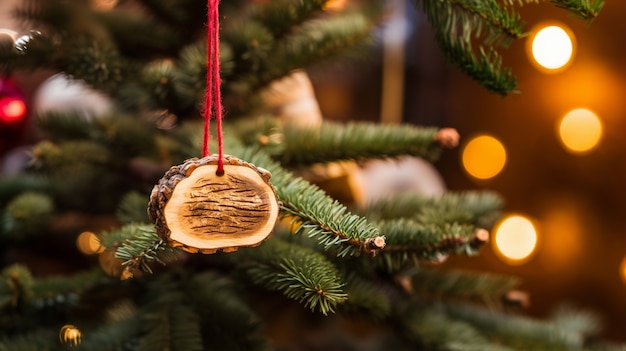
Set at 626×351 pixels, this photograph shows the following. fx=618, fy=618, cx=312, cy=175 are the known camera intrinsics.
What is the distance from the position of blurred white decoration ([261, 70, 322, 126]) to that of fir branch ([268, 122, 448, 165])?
0.08 meters

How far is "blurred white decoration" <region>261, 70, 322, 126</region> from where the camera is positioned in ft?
2.03

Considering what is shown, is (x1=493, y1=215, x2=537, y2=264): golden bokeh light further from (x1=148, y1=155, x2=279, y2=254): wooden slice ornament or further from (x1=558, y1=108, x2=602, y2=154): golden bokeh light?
(x1=148, y1=155, x2=279, y2=254): wooden slice ornament

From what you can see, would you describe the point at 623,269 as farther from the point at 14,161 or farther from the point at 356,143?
the point at 14,161

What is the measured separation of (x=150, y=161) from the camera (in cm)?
59

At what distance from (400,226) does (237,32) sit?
22 cm

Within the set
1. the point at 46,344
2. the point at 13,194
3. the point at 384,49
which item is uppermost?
the point at 384,49

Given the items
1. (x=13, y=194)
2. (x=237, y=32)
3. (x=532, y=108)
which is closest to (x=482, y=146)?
(x=532, y=108)

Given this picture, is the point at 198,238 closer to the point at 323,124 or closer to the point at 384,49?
the point at 323,124

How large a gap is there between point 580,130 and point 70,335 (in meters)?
0.69

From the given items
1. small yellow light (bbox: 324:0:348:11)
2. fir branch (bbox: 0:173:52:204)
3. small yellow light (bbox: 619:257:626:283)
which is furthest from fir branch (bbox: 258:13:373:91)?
small yellow light (bbox: 619:257:626:283)

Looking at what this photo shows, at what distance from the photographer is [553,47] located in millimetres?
839

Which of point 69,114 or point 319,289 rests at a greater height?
point 69,114

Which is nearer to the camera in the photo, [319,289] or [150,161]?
[319,289]

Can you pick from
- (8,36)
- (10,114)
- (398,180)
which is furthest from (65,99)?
(398,180)
